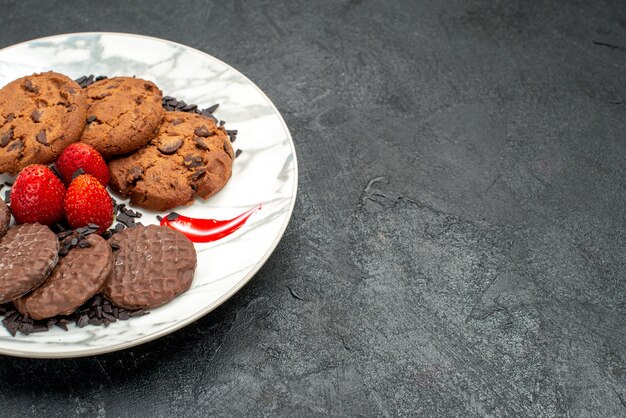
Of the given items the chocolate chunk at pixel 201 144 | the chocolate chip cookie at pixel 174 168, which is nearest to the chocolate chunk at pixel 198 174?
the chocolate chip cookie at pixel 174 168

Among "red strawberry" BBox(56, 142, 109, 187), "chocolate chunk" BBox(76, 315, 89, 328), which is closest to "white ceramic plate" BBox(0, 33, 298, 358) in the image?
"chocolate chunk" BBox(76, 315, 89, 328)

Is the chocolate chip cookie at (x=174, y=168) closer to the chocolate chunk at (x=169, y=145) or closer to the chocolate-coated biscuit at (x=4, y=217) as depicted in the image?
the chocolate chunk at (x=169, y=145)

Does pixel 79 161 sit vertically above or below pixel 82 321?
above

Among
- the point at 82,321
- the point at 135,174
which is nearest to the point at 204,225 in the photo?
the point at 135,174

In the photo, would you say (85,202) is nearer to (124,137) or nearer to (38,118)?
(124,137)

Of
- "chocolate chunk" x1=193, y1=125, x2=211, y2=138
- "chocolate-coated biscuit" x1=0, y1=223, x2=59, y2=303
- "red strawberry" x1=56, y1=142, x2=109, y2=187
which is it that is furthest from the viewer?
"chocolate chunk" x1=193, y1=125, x2=211, y2=138

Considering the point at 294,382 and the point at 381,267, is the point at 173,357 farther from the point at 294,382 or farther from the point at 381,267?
the point at 381,267

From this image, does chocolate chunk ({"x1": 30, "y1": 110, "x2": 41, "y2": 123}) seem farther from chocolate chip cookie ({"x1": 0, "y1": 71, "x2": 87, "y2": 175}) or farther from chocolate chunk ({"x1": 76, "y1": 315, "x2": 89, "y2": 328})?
chocolate chunk ({"x1": 76, "y1": 315, "x2": 89, "y2": 328})
